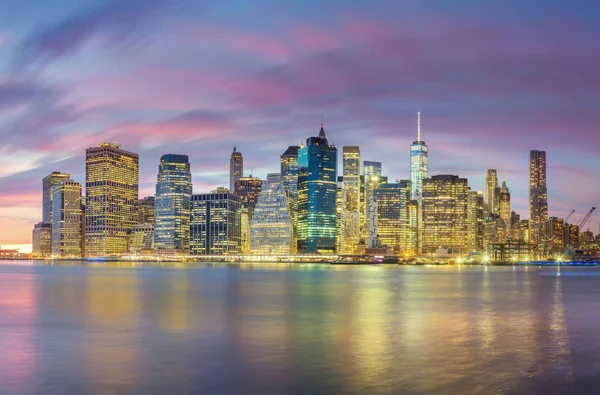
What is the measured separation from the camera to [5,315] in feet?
208

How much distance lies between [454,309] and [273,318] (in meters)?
21.7

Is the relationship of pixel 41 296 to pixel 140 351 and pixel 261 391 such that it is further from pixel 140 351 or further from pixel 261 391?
pixel 261 391

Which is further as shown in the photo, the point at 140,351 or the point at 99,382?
the point at 140,351

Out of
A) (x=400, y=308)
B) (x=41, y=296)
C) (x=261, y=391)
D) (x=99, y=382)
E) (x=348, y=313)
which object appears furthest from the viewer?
(x=41, y=296)

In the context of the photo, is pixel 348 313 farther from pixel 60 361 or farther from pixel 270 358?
pixel 60 361

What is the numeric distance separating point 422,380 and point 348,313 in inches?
1303

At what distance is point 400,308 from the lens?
2773 inches

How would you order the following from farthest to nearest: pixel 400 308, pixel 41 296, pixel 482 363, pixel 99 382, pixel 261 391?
pixel 41 296, pixel 400 308, pixel 482 363, pixel 99 382, pixel 261 391

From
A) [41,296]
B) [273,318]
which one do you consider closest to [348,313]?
[273,318]

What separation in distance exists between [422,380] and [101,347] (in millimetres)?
21336

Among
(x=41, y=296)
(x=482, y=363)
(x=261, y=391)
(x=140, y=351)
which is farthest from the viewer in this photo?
(x=41, y=296)

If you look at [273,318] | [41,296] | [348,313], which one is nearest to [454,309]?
[348,313]

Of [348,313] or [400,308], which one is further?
[400,308]

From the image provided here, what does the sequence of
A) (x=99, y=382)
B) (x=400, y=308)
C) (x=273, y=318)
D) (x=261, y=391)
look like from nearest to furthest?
(x=261, y=391) → (x=99, y=382) → (x=273, y=318) → (x=400, y=308)
